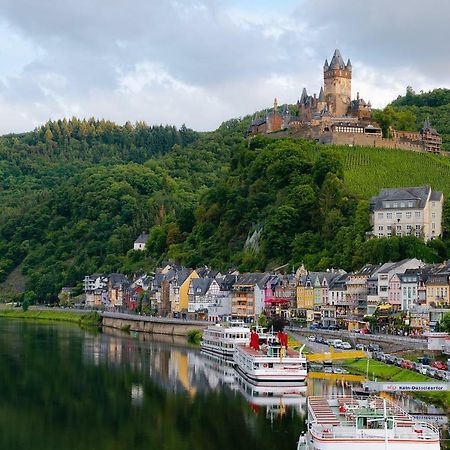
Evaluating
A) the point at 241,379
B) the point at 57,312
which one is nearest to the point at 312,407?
the point at 241,379

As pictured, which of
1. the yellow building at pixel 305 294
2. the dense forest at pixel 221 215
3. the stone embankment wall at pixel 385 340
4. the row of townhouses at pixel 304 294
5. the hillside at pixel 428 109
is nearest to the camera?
the stone embankment wall at pixel 385 340

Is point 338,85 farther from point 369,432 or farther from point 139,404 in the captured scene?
point 369,432

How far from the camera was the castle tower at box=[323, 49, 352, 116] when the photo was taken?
12188 centimetres

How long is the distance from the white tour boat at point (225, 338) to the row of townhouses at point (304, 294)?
1041 centimetres

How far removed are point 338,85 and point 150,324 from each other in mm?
43287

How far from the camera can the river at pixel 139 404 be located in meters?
39.4

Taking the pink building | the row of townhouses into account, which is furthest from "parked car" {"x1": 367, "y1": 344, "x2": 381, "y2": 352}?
the pink building

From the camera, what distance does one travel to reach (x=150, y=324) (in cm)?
9606

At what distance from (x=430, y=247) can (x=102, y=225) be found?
245 ft

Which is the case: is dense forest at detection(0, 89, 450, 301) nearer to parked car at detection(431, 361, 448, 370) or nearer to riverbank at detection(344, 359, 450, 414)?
riverbank at detection(344, 359, 450, 414)

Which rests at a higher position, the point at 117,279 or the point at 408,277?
the point at 117,279

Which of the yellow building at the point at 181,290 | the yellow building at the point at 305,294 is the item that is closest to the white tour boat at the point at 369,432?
the yellow building at the point at 305,294

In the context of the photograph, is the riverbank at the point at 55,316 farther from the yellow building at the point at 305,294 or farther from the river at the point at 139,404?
the river at the point at 139,404

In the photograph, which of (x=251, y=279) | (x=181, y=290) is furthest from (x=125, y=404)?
(x=181, y=290)
